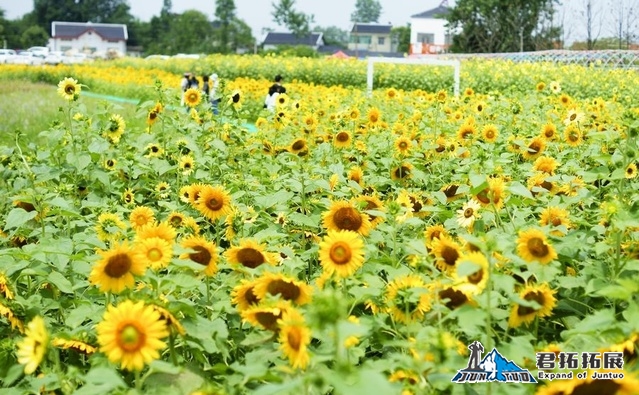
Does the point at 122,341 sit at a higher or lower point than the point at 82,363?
higher

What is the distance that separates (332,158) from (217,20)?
6911cm

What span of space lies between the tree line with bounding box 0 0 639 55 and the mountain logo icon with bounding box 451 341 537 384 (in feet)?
91.7

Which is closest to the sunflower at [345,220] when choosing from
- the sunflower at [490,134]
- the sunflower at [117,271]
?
the sunflower at [117,271]

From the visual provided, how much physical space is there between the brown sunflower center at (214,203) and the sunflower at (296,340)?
0.99 m

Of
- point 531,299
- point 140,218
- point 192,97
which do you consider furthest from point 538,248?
point 192,97

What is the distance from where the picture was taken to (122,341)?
1265 mm

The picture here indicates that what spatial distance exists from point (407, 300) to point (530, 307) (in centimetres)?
27

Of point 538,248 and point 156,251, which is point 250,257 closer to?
point 156,251

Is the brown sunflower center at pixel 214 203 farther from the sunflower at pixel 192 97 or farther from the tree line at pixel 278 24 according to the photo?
the tree line at pixel 278 24

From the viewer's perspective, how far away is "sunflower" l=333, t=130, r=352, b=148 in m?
3.71

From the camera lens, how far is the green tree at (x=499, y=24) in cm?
3597

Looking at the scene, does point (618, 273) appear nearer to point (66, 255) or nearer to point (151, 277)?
point (151, 277)

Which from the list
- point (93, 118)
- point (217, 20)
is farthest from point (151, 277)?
point (217, 20)

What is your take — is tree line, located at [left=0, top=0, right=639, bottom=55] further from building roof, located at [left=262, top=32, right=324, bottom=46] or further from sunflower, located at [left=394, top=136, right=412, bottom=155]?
sunflower, located at [left=394, top=136, right=412, bottom=155]
